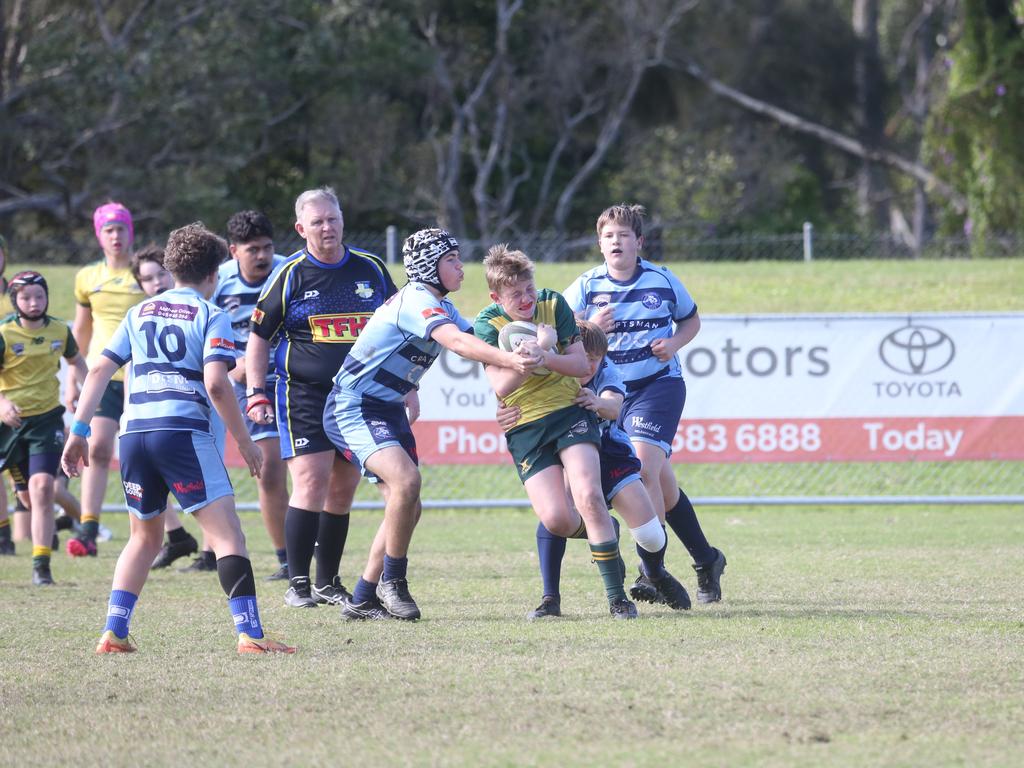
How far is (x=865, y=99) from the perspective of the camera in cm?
4100

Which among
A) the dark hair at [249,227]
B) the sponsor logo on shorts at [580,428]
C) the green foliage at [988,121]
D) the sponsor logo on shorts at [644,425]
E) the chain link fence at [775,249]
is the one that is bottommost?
the sponsor logo on shorts at [644,425]

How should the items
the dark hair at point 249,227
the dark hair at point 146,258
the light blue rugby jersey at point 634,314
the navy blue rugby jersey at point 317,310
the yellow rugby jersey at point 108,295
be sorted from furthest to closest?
the yellow rugby jersey at point 108,295 → the dark hair at point 146,258 → the dark hair at point 249,227 → the light blue rugby jersey at point 634,314 → the navy blue rugby jersey at point 317,310

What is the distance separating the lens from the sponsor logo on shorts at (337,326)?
702 centimetres

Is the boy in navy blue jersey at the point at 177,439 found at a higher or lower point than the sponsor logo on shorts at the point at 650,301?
lower

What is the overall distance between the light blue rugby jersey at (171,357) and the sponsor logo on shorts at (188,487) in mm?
217

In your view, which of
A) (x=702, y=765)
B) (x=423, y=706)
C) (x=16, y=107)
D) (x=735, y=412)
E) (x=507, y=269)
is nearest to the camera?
(x=702, y=765)

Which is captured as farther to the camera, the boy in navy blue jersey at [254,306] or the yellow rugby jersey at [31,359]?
the yellow rugby jersey at [31,359]

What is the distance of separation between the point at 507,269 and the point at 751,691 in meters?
2.28

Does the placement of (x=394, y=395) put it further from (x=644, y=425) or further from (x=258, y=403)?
(x=644, y=425)

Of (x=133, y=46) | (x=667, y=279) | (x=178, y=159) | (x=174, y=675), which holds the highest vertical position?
(x=133, y=46)

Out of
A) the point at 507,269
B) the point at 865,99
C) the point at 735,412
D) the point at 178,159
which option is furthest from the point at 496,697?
the point at 865,99

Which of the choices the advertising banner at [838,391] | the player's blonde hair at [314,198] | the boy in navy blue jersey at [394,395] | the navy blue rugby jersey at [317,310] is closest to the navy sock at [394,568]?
the boy in navy blue jersey at [394,395]

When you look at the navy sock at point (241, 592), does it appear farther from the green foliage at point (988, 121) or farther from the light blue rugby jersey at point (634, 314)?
the green foliage at point (988, 121)

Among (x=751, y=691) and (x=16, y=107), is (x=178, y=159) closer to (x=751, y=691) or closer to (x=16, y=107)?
(x=16, y=107)
